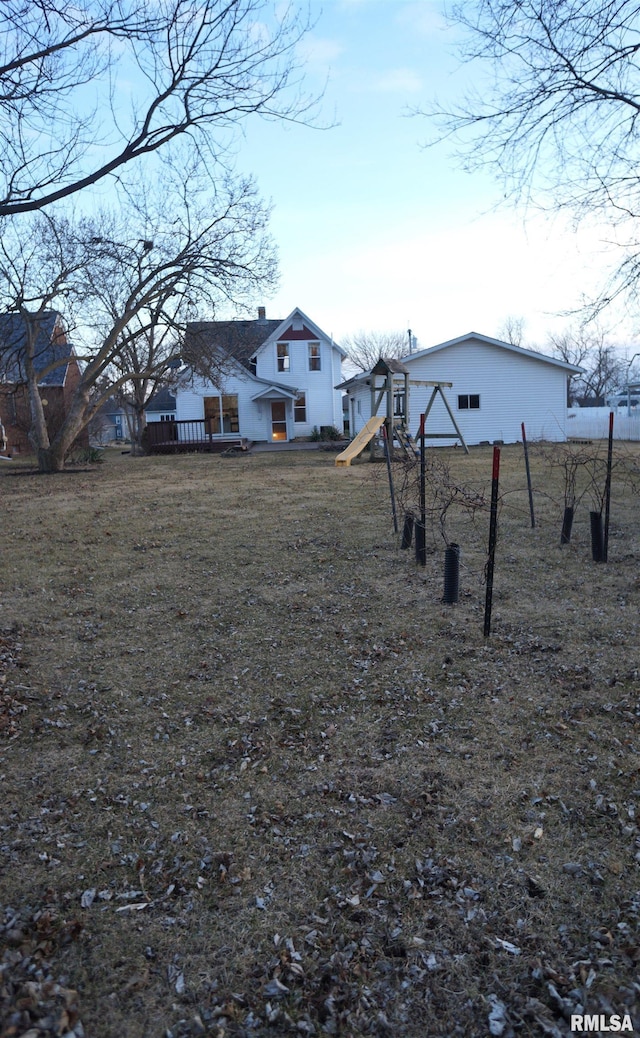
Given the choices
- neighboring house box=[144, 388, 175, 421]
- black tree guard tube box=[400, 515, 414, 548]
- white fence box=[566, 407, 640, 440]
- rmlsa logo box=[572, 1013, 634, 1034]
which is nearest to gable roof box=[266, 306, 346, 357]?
white fence box=[566, 407, 640, 440]

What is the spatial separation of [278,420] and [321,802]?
30799mm

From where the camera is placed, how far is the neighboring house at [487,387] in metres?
25.8

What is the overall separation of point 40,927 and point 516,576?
5681 millimetres

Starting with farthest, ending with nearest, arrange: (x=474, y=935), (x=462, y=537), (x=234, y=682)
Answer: (x=462, y=537), (x=234, y=682), (x=474, y=935)

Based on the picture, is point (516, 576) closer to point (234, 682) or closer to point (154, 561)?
point (234, 682)

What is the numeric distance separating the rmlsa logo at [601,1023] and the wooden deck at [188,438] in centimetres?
2789

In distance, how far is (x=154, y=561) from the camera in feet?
27.8

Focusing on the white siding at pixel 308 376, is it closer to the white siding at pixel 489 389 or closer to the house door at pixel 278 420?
the house door at pixel 278 420

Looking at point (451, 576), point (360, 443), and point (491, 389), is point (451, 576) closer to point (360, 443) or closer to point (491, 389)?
point (360, 443)

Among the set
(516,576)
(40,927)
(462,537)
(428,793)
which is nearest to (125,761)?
(40,927)

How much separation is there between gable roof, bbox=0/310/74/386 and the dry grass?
17392 mm

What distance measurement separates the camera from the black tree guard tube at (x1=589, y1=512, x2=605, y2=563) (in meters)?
7.57

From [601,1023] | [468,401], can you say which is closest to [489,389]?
[468,401]

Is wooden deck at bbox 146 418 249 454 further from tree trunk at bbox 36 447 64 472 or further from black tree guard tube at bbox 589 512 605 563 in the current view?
black tree guard tube at bbox 589 512 605 563
